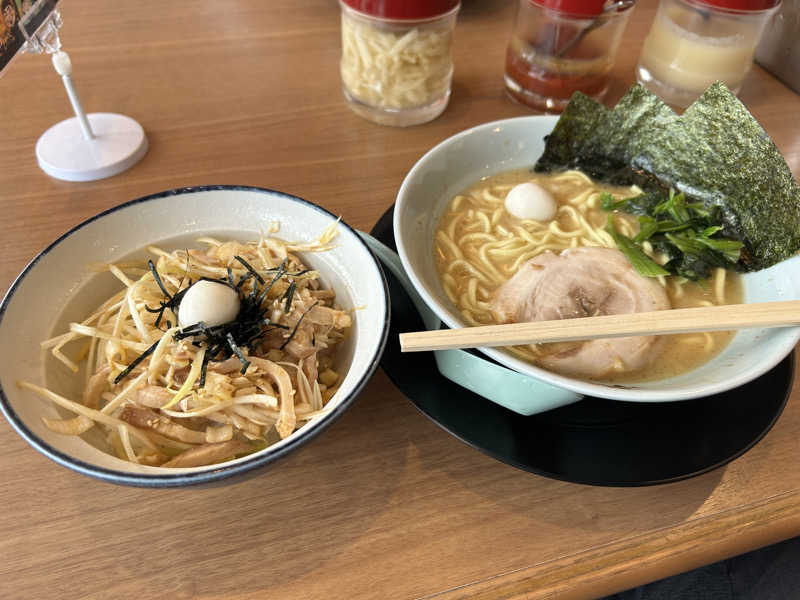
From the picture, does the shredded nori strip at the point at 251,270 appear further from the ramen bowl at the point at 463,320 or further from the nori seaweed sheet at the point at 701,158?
the nori seaweed sheet at the point at 701,158

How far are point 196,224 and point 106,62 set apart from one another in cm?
109

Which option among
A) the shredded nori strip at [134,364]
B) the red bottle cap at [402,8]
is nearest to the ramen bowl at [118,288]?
the shredded nori strip at [134,364]

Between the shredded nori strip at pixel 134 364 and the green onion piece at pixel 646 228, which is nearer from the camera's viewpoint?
the shredded nori strip at pixel 134 364

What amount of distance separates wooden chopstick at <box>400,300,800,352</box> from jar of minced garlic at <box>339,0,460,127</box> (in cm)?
86

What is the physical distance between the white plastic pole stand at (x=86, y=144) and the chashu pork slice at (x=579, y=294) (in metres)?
0.99

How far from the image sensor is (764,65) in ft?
6.07

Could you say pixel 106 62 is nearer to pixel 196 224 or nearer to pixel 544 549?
pixel 196 224

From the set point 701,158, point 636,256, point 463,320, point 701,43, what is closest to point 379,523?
point 463,320

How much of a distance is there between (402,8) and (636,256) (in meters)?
0.77

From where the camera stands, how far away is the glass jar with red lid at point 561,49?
1416mm

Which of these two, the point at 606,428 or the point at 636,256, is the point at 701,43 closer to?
the point at 636,256

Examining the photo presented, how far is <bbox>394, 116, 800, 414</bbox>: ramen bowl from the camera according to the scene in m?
0.79

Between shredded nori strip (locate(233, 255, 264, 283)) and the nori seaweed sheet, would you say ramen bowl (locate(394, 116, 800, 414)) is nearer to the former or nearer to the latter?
the nori seaweed sheet

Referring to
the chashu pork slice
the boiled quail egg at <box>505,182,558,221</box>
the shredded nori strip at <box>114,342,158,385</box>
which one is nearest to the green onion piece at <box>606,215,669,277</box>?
the chashu pork slice
